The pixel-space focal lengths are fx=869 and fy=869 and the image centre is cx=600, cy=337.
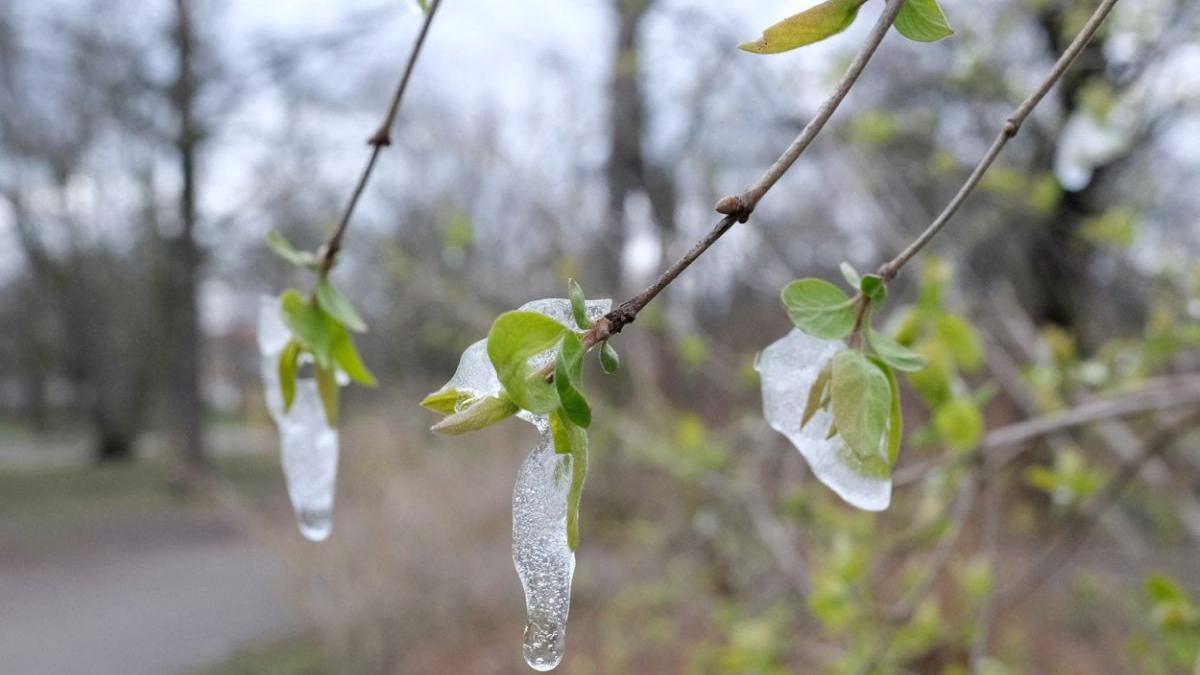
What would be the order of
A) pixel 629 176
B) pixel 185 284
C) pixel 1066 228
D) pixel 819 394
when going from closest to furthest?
pixel 819 394 < pixel 1066 228 < pixel 629 176 < pixel 185 284

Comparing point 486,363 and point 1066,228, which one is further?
point 1066,228

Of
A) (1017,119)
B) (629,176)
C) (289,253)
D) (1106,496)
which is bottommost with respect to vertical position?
(629,176)

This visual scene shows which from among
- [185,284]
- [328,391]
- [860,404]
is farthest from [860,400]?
[185,284]

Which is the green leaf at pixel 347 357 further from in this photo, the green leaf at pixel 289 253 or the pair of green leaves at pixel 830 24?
the pair of green leaves at pixel 830 24

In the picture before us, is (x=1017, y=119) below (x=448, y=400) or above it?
above

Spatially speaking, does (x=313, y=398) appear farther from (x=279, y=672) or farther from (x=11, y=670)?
(x=11, y=670)

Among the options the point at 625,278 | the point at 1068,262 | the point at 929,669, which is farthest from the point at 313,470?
the point at 625,278

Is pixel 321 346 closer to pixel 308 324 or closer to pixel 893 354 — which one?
pixel 308 324
